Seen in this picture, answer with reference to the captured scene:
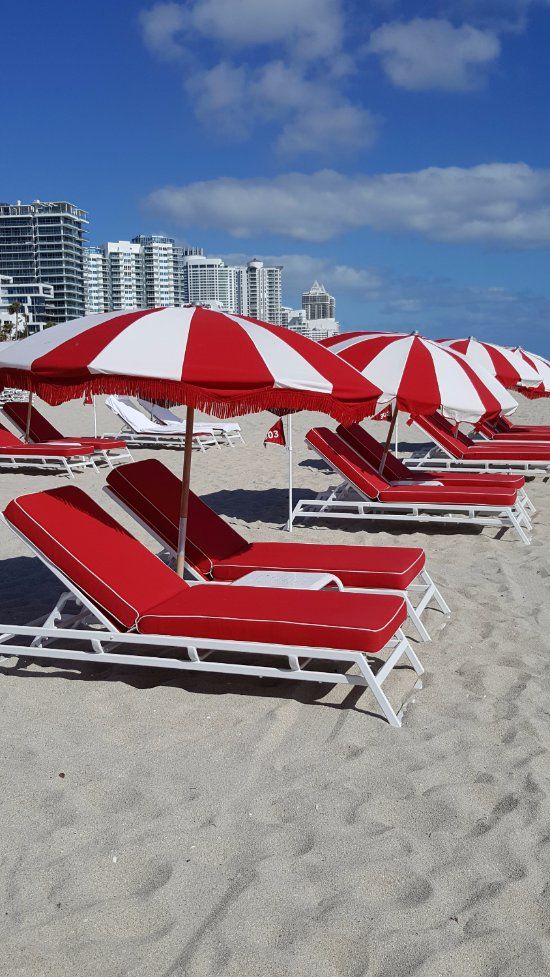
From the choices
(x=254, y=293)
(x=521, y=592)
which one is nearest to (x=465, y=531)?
(x=521, y=592)

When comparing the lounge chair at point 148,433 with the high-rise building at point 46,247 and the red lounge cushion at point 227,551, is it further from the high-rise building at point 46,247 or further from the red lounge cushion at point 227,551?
the high-rise building at point 46,247

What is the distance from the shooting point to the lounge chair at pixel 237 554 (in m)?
5.16

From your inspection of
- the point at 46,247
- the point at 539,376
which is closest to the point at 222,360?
the point at 539,376

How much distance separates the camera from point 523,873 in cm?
276

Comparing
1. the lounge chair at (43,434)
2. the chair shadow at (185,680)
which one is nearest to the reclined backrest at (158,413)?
the lounge chair at (43,434)

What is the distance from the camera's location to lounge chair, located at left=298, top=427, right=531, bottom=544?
7.97 m

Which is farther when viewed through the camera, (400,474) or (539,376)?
(539,376)

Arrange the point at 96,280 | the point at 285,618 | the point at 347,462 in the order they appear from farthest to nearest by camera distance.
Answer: the point at 96,280
the point at 347,462
the point at 285,618

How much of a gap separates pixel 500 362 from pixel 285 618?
8.89 meters

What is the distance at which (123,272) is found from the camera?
165 m

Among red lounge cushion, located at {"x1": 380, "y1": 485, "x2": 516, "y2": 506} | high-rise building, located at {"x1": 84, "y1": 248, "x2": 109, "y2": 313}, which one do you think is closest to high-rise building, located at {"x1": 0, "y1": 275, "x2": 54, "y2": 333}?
high-rise building, located at {"x1": 84, "y1": 248, "x2": 109, "y2": 313}

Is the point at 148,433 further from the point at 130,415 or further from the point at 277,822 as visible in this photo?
the point at 277,822

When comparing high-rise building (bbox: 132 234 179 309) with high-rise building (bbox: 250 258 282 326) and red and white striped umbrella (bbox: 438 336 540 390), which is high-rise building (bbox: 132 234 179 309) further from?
red and white striped umbrella (bbox: 438 336 540 390)

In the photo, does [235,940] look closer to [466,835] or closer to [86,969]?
[86,969]
